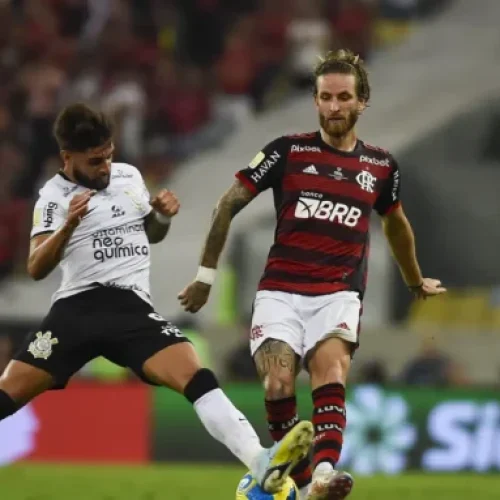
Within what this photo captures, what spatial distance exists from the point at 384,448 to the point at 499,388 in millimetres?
1220

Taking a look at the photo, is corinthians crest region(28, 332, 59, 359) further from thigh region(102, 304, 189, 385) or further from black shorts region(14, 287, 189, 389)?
thigh region(102, 304, 189, 385)

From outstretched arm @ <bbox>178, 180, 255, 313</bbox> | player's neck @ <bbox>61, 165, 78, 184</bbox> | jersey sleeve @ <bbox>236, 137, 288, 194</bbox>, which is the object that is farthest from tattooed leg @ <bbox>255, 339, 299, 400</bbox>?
player's neck @ <bbox>61, 165, 78, 184</bbox>

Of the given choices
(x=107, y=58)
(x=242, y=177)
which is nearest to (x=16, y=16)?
(x=107, y=58)

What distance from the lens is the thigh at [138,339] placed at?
28.6 ft

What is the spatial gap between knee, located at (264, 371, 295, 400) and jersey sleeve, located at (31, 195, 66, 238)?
1364 millimetres

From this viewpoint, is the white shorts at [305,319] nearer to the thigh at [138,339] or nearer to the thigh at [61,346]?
the thigh at [138,339]

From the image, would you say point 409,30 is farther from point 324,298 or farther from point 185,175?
point 324,298

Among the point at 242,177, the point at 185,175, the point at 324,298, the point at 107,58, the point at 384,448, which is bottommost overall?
the point at 384,448

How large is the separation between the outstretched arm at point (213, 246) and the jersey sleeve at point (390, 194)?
75cm

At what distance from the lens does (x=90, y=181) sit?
896 cm

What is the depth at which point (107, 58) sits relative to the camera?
2108 cm

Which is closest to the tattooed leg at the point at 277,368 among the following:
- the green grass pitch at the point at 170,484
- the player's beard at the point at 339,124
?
the player's beard at the point at 339,124

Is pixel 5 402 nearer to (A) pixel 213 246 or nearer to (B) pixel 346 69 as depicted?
(A) pixel 213 246

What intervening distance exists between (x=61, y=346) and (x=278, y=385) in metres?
1.16
